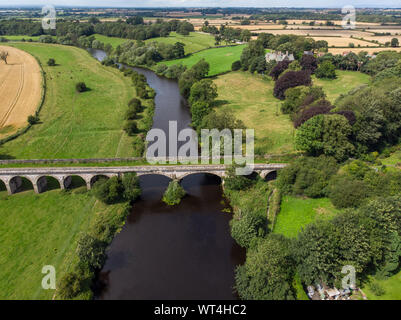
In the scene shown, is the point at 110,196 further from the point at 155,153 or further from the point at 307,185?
the point at 307,185

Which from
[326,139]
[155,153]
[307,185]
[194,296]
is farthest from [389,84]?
[194,296]

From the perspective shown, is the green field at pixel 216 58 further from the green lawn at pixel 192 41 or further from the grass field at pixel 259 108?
the green lawn at pixel 192 41

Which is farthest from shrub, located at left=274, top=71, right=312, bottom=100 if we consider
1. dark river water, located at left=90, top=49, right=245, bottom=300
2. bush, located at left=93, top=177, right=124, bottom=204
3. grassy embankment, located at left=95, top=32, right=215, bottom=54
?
grassy embankment, located at left=95, top=32, right=215, bottom=54

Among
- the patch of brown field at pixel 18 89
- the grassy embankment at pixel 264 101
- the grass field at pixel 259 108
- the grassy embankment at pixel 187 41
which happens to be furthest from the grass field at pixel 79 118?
the grassy embankment at pixel 187 41

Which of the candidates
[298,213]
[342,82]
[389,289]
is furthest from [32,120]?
[342,82]

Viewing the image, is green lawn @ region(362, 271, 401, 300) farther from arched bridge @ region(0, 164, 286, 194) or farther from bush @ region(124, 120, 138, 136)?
bush @ region(124, 120, 138, 136)

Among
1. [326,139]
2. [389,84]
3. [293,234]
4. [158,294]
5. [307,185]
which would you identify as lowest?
[158,294]
